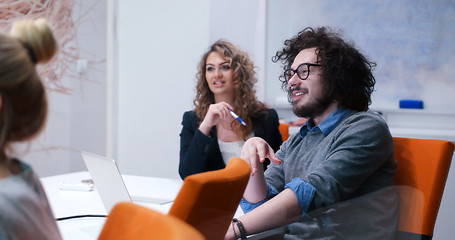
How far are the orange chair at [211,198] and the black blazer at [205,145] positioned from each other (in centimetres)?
100

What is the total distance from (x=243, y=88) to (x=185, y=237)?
1.86 meters

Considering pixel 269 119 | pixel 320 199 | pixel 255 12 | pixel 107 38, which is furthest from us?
pixel 107 38

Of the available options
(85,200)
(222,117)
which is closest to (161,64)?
(222,117)

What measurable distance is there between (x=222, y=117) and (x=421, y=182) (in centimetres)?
99

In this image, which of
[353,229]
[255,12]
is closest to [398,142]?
[353,229]

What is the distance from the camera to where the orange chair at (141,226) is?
59cm

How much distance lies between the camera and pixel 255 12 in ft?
10.8

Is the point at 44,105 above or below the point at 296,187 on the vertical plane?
→ above

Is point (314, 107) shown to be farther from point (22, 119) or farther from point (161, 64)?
point (161, 64)

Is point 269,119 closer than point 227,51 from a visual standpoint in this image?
Yes

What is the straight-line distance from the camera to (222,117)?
2.06m

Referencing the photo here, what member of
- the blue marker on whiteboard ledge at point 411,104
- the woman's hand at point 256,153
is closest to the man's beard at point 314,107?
the woman's hand at point 256,153

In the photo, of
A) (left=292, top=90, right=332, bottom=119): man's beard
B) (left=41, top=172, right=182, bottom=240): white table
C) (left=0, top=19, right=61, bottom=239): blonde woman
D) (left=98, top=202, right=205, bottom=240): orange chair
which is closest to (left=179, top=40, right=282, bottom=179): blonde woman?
(left=41, top=172, right=182, bottom=240): white table

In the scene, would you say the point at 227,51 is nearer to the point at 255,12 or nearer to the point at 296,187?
the point at 255,12
